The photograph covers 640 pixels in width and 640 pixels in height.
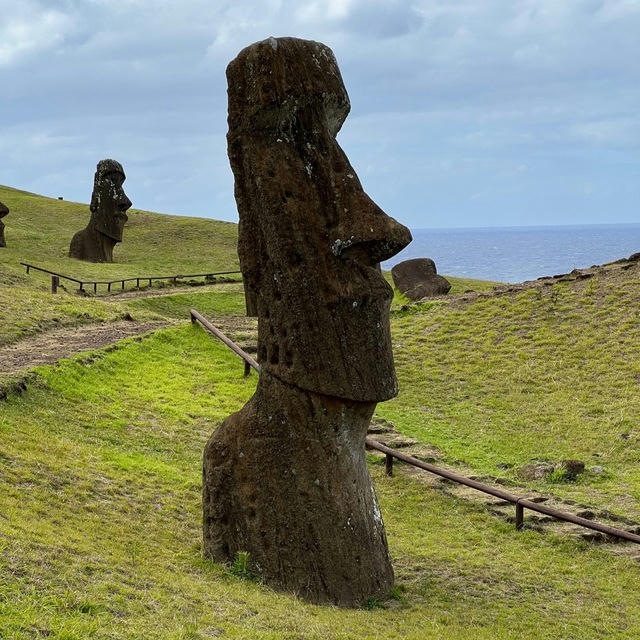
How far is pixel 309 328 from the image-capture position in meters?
10.0

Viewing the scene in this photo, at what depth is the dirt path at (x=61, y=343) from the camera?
18.1 meters

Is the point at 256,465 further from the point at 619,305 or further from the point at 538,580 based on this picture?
the point at 619,305

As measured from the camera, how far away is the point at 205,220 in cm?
5488

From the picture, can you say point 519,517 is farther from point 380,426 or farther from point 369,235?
point 369,235

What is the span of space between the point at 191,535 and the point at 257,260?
12.1 feet

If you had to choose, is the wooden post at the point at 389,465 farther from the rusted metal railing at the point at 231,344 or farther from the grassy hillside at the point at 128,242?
the grassy hillside at the point at 128,242

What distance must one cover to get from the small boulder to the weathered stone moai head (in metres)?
24.1

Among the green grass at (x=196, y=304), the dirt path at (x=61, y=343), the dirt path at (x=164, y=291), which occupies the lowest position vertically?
the dirt path at (x=61, y=343)

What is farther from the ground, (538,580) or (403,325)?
(403,325)

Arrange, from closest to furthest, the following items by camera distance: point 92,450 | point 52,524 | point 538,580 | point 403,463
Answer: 1. point 52,524
2. point 538,580
3. point 92,450
4. point 403,463

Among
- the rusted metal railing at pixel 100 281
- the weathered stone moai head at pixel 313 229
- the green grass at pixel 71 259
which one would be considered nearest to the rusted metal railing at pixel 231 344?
the green grass at pixel 71 259

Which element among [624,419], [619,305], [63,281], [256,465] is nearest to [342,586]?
[256,465]

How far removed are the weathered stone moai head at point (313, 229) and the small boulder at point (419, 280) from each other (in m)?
24.1

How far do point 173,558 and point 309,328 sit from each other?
3.09 m
